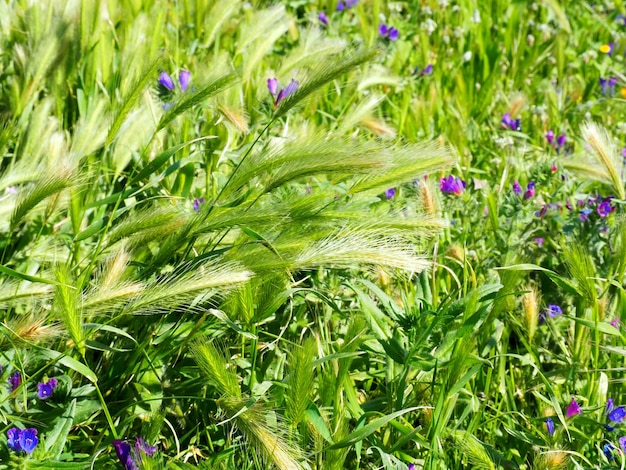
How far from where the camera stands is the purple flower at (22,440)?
1.36 meters

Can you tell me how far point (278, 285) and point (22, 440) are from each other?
1.60 feet

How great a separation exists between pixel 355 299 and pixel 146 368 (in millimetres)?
472

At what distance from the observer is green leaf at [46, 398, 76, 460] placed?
1.39 metres

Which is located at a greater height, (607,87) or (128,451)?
(128,451)

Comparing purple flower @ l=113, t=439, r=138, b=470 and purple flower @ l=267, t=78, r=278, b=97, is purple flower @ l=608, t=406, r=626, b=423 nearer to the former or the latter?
purple flower @ l=113, t=439, r=138, b=470

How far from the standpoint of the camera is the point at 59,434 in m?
1.42

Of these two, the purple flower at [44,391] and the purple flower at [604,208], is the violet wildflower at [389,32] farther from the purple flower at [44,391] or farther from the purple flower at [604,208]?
the purple flower at [44,391]

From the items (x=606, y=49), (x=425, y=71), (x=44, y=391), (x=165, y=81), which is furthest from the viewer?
(x=606, y=49)

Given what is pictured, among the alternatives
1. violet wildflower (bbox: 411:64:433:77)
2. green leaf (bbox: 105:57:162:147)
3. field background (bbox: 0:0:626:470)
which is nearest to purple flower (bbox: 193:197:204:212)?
field background (bbox: 0:0:626:470)

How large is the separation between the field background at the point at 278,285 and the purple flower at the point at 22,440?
2 cm

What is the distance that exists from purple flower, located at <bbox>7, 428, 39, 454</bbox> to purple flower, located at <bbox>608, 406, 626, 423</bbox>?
3.14 ft

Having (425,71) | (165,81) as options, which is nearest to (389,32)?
(425,71)

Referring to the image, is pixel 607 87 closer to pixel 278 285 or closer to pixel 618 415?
pixel 618 415

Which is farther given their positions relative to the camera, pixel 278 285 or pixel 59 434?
pixel 278 285
